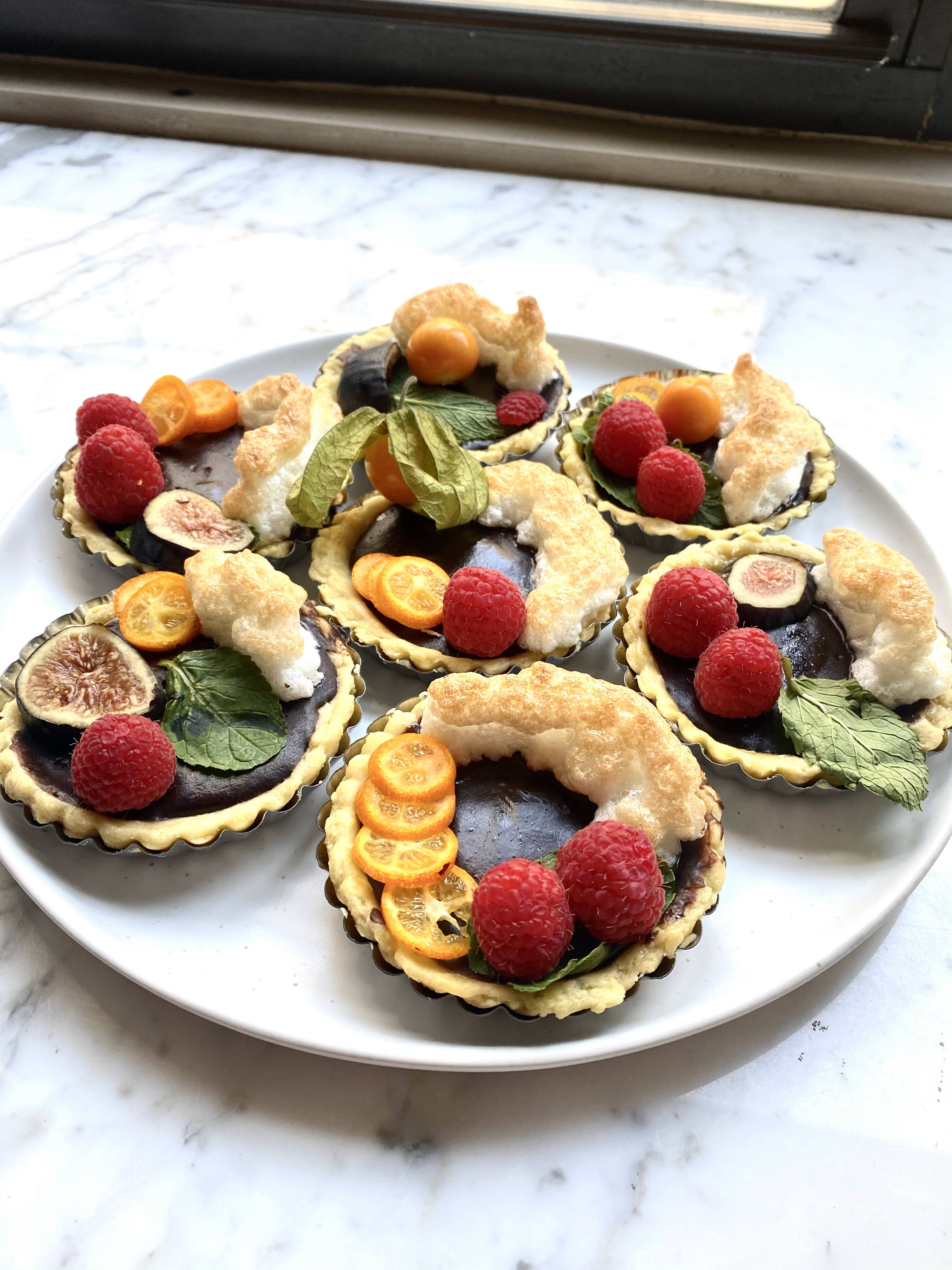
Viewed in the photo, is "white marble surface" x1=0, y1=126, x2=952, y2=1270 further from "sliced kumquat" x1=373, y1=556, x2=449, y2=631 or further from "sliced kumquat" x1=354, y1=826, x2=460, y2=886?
"sliced kumquat" x1=373, y1=556, x2=449, y2=631

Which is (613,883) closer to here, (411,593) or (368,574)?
(411,593)

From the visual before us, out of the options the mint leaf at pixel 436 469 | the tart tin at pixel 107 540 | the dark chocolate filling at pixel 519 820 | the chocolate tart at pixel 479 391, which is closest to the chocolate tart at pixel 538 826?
the dark chocolate filling at pixel 519 820

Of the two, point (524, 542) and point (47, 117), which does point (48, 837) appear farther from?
point (47, 117)

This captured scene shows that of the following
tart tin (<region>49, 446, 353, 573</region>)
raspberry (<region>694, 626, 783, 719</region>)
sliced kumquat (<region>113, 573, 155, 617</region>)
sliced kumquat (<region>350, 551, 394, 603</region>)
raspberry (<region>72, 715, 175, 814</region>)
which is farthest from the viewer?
tart tin (<region>49, 446, 353, 573</region>)

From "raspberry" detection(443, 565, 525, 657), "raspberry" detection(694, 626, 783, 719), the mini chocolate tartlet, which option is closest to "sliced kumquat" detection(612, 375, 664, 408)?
"raspberry" detection(443, 565, 525, 657)

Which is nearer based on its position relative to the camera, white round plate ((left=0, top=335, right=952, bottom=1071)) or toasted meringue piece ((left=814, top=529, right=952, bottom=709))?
white round plate ((left=0, top=335, right=952, bottom=1071))

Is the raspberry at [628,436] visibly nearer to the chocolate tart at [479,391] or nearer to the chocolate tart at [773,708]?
the chocolate tart at [479,391]
